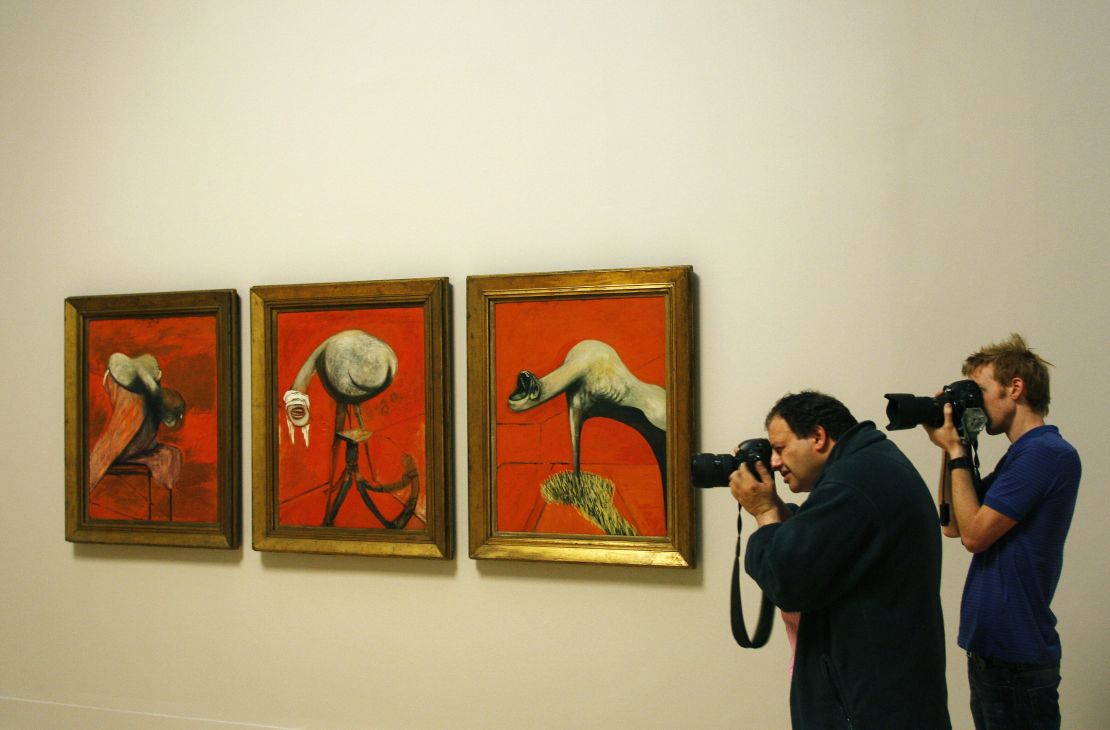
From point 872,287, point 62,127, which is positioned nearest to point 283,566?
point 62,127

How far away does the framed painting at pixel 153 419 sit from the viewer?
4.59 metres

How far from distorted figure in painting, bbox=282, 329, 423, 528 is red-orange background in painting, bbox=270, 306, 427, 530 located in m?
0.02

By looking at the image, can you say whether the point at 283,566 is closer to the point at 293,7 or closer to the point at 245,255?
the point at 245,255

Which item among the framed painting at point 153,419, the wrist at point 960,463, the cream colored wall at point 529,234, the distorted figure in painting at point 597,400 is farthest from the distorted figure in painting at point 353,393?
the wrist at point 960,463

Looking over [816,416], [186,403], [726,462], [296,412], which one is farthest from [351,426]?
[816,416]

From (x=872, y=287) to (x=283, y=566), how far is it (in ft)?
8.81

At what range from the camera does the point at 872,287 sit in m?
3.91

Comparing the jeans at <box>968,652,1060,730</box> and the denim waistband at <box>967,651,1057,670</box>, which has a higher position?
the denim waistband at <box>967,651,1057,670</box>

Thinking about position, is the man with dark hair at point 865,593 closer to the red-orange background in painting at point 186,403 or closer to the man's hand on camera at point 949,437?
the man's hand on camera at point 949,437

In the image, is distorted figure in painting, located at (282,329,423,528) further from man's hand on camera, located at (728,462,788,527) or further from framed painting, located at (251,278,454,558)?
man's hand on camera, located at (728,462,788,527)

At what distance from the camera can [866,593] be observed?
2531 millimetres

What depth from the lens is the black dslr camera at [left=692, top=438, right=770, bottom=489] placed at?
2.88 m

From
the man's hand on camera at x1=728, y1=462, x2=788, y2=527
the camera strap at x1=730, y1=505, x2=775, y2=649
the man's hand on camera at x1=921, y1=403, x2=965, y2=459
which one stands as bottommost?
the camera strap at x1=730, y1=505, x2=775, y2=649

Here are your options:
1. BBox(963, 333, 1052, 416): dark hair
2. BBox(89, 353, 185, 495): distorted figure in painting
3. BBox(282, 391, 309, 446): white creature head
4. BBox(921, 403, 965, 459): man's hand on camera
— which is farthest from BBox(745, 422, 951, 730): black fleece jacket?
BBox(89, 353, 185, 495): distorted figure in painting
